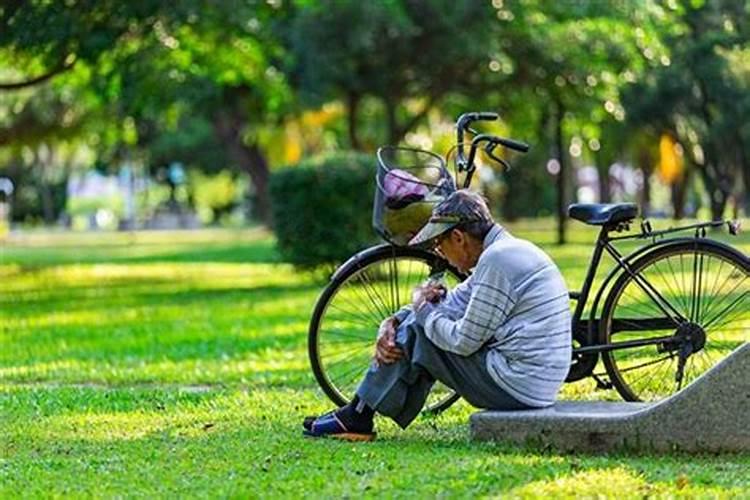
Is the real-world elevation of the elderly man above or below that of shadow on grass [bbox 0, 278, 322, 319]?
above

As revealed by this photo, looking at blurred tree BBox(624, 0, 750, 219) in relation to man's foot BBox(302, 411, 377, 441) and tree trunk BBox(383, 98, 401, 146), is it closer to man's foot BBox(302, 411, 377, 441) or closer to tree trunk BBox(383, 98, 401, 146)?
tree trunk BBox(383, 98, 401, 146)

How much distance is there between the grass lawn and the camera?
22.3 ft

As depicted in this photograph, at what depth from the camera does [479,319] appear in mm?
7602

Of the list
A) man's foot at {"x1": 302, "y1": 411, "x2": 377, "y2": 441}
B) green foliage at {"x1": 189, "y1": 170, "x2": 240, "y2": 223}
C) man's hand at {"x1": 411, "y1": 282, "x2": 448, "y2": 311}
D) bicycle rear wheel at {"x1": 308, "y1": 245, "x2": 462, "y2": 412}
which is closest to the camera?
man's hand at {"x1": 411, "y1": 282, "x2": 448, "y2": 311}

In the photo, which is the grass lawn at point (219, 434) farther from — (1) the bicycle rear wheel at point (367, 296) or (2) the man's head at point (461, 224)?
(2) the man's head at point (461, 224)

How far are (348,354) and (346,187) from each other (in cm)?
1044

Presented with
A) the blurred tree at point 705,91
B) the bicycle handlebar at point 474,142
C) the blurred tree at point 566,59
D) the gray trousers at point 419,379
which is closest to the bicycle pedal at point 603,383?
the gray trousers at point 419,379

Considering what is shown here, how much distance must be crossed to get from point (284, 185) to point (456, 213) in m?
13.7

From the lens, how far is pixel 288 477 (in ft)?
23.1

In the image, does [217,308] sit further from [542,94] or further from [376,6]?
[542,94]

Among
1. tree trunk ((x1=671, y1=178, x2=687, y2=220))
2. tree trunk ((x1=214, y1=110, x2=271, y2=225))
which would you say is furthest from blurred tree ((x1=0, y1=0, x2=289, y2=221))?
tree trunk ((x1=671, y1=178, x2=687, y2=220))

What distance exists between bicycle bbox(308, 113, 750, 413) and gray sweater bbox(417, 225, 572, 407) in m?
0.72

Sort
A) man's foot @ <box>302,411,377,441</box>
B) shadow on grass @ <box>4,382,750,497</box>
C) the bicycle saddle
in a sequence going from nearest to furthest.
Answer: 1. shadow on grass @ <box>4,382,750,497</box>
2. man's foot @ <box>302,411,377,441</box>
3. the bicycle saddle

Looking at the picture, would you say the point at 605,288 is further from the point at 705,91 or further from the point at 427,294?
the point at 705,91
